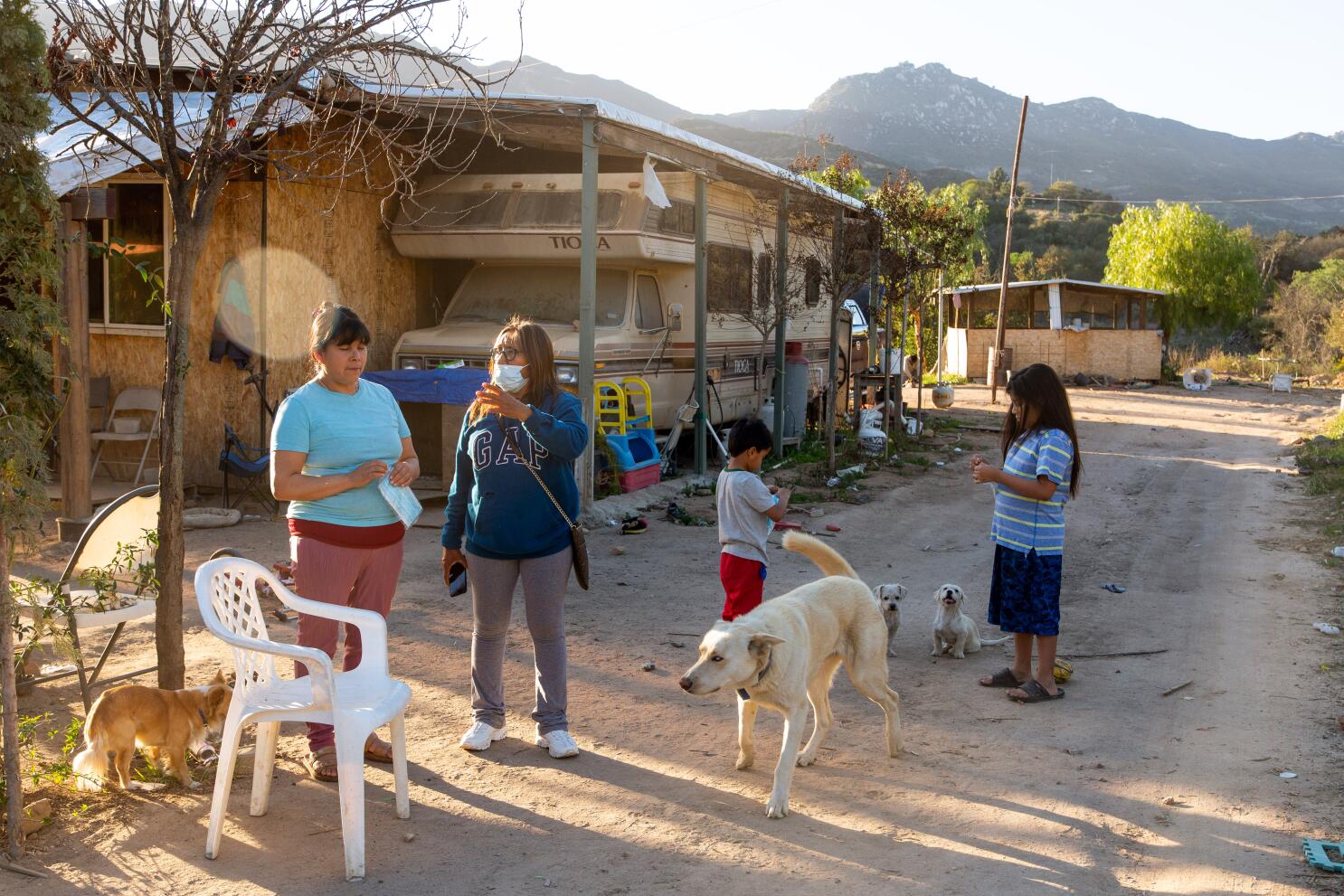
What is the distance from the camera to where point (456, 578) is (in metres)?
4.86

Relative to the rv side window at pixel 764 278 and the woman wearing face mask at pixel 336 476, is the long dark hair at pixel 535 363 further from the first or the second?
the rv side window at pixel 764 278

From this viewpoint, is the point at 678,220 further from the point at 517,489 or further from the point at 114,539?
the point at 517,489

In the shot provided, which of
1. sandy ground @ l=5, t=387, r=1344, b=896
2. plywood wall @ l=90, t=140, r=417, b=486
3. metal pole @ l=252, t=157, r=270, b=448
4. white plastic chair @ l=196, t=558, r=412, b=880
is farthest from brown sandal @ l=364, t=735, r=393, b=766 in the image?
plywood wall @ l=90, t=140, r=417, b=486

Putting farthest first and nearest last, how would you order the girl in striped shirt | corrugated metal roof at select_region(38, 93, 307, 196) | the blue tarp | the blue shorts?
1. the blue tarp
2. corrugated metal roof at select_region(38, 93, 307, 196)
3. the blue shorts
4. the girl in striped shirt

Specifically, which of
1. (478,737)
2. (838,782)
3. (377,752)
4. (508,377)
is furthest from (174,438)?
(838,782)

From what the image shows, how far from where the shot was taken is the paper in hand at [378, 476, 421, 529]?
4.43 m

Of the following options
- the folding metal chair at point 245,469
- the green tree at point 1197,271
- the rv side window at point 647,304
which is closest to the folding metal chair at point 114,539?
the folding metal chair at point 245,469

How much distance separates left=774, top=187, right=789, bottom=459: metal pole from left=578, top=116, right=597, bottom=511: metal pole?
14.9ft

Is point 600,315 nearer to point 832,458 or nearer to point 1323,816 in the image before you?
point 832,458

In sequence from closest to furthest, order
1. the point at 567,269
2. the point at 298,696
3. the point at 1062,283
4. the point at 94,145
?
the point at 298,696, the point at 94,145, the point at 567,269, the point at 1062,283

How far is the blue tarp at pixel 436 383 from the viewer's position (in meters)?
10.2

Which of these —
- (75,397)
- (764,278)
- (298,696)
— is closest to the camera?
(298,696)

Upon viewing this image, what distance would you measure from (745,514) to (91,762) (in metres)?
2.90

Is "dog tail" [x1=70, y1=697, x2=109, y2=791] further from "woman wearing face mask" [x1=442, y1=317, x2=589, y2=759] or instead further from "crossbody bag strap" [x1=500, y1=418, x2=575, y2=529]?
"crossbody bag strap" [x1=500, y1=418, x2=575, y2=529]
